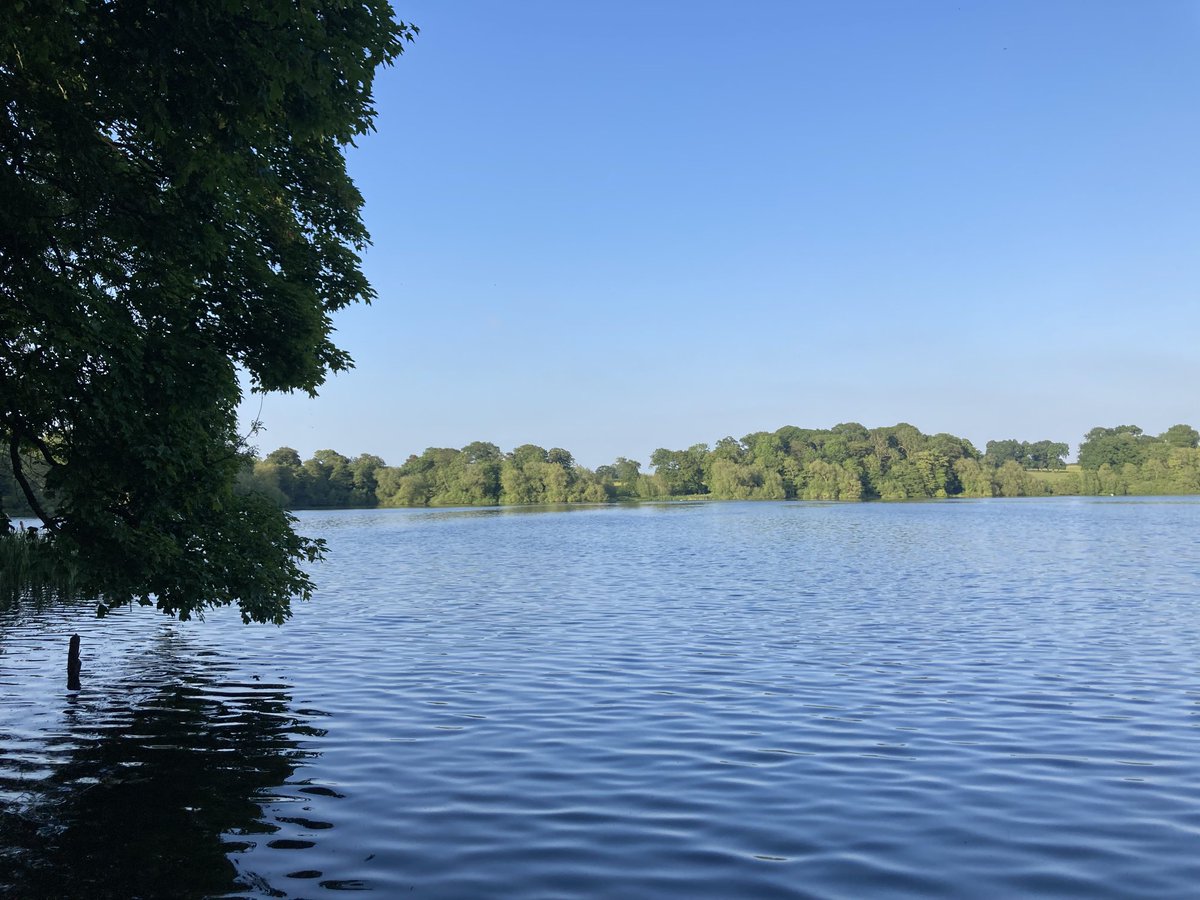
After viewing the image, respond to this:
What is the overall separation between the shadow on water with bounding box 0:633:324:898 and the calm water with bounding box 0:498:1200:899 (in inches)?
2.1

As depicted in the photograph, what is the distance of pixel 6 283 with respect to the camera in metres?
A: 12.7

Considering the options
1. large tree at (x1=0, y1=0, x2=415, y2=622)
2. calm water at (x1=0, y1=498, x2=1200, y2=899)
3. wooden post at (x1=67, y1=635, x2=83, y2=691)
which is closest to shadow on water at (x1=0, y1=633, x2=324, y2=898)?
calm water at (x1=0, y1=498, x2=1200, y2=899)

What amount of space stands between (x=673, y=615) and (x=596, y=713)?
1324cm

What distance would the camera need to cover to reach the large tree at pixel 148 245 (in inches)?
441

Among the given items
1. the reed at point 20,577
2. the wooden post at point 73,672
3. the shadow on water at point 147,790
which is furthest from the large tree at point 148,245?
the reed at point 20,577

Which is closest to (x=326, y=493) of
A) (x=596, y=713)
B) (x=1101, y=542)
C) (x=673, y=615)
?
(x=1101, y=542)

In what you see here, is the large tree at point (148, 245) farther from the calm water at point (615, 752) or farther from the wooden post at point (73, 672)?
the calm water at point (615, 752)

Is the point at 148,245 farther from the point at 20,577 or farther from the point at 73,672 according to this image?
the point at 20,577

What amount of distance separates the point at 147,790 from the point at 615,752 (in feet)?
20.3

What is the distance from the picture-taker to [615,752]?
45.2 ft

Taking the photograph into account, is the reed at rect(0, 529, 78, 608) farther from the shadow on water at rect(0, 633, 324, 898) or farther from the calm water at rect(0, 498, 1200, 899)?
the shadow on water at rect(0, 633, 324, 898)

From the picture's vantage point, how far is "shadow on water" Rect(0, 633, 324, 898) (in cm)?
895

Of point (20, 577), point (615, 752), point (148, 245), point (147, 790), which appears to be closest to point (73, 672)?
point (147, 790)

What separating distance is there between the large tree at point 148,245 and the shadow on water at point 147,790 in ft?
7.07
